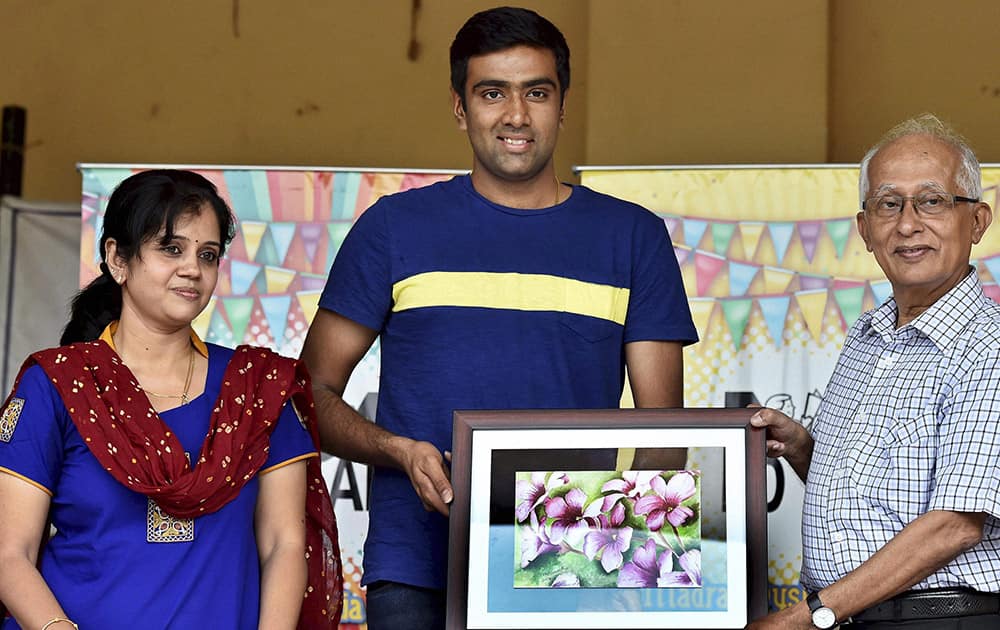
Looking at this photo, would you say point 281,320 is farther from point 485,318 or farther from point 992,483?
point 992,483

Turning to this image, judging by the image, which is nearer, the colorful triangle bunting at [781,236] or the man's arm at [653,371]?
the man's arm at [653,371]

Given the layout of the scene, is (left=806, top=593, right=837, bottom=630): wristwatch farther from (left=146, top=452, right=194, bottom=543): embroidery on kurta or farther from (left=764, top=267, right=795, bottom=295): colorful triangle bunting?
(left=764, top=267, right=795, bottom=295): colorful triangle bunting

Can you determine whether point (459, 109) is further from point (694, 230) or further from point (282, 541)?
point (694, 230)

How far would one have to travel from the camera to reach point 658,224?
2.89 m

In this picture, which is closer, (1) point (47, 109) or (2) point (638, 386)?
(2) point (638, 386)

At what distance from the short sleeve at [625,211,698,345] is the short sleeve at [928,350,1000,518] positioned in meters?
0.58

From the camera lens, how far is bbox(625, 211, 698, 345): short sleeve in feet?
9.06

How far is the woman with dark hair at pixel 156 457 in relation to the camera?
2367mm

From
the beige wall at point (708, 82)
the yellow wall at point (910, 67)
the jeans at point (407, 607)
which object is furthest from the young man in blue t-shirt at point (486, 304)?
the yellow wall at point (910, 67)

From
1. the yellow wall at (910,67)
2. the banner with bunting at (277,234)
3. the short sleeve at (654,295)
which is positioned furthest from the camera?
the yellow wall at (910,67)

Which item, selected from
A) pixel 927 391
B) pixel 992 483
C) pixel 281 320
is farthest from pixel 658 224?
pixel 281 320

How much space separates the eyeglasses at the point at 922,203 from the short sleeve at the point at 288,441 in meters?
1.13

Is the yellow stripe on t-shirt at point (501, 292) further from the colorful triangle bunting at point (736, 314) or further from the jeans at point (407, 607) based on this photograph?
the colorful triangle bunting at point (736, 314)

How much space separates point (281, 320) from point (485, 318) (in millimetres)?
2172
